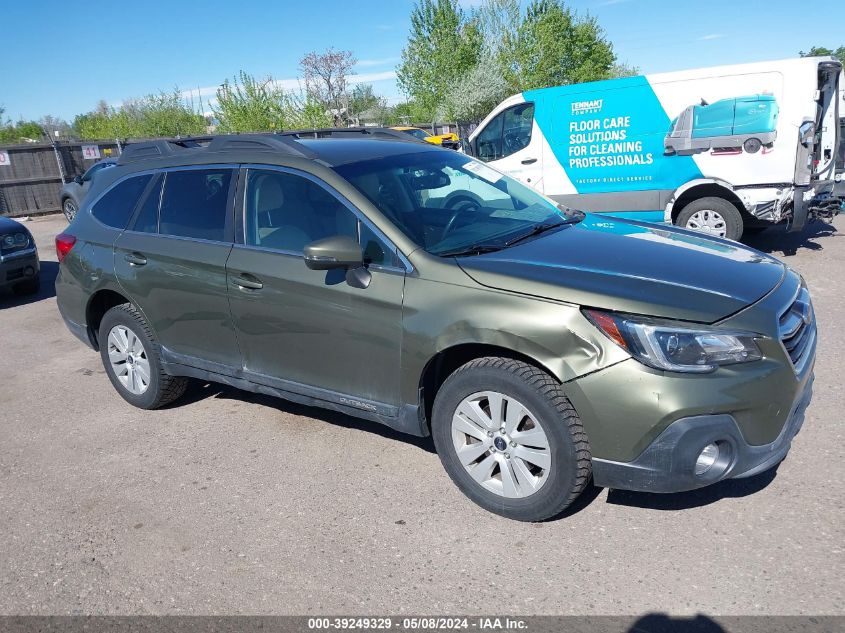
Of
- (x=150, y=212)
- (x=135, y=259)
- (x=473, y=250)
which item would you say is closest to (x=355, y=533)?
(x=473, y=250)

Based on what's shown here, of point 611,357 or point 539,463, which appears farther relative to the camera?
point 539,463

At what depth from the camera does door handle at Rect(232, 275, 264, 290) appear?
153 inches

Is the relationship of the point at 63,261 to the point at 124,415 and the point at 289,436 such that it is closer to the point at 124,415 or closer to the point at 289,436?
the point at 124,415

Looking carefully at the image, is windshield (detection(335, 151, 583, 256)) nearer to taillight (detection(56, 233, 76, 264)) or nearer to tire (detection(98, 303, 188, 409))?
tire (detection(98, 303, 188, 409))

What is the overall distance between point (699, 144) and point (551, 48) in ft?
114

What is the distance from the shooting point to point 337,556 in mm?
3105

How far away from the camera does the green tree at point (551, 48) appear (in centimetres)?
3997

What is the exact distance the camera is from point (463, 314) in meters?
3.13

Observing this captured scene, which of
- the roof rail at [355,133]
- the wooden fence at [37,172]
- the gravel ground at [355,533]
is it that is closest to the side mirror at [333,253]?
the gravel ground at [355,533]

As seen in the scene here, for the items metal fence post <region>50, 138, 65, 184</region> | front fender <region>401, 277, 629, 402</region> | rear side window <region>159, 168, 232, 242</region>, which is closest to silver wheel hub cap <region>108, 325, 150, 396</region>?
rear side window <region>159, 168, 232, 242</region>

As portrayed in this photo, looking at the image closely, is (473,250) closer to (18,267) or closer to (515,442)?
(515,442)

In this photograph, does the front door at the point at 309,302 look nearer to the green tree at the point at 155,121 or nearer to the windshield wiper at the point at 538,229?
the windshield wiper at the point at 538,229

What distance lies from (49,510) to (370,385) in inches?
75.1

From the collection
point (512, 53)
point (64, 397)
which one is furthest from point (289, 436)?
point (512, 53)
